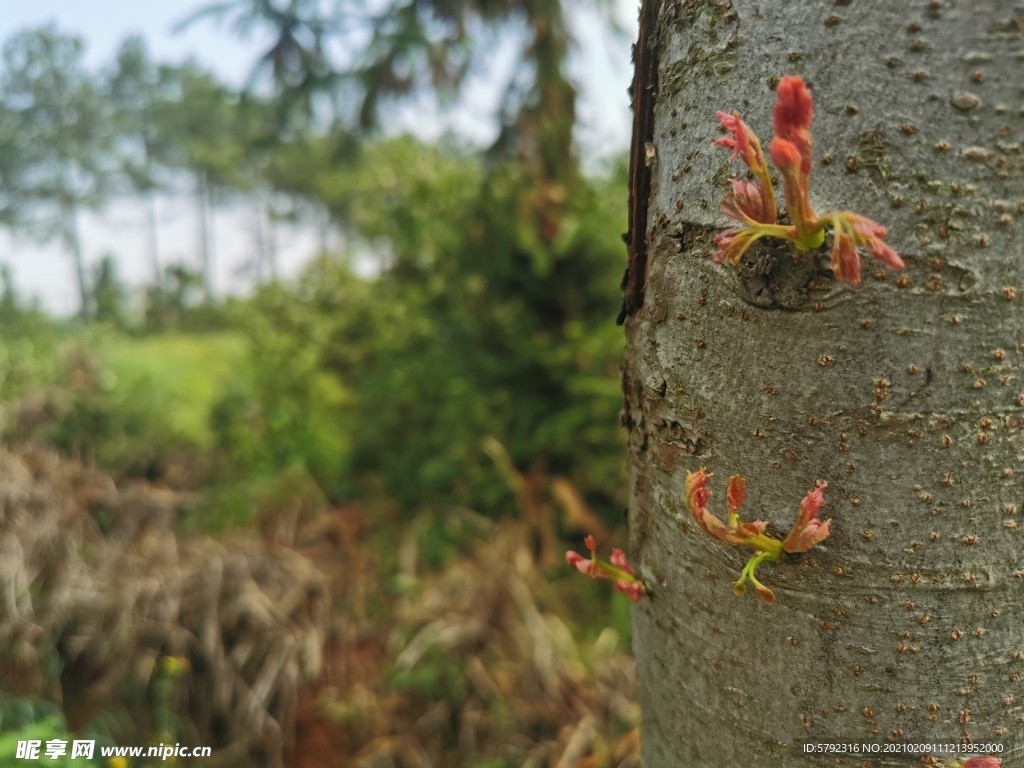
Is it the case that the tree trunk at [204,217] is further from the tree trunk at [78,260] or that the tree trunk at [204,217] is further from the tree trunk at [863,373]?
the tree trunk at [863,373]

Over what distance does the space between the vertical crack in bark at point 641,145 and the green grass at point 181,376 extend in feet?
15.3

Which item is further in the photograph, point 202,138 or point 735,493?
point 202,138

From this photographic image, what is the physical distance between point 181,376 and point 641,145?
6.30 metres

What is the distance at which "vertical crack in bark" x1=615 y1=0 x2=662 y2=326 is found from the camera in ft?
2.06

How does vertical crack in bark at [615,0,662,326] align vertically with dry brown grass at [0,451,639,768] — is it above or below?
above

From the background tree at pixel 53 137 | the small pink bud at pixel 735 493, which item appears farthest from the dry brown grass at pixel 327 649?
the background tree at pixel 53 137

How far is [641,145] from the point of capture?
646 millimetres

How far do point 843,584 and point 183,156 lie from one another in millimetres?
13535

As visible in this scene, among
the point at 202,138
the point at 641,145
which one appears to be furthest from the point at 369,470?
the point at 202,138

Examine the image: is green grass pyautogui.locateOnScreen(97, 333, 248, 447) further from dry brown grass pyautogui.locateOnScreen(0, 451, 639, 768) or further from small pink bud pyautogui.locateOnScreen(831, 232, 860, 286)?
small pink bud pyautogui.locateOnScreen(831, 232, 860, 286)

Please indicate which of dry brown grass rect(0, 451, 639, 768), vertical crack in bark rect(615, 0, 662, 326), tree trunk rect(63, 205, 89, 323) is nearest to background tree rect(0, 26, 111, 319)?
tree trunk rect(63, 205, 89, 323)

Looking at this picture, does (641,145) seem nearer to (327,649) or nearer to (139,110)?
(327,649)

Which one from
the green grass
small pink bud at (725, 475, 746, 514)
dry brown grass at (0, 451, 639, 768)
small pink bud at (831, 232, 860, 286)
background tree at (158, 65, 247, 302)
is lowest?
dry brown grass at (0, 451, 639, 768)

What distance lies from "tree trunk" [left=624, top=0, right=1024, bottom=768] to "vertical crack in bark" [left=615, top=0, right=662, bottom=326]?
25mm
